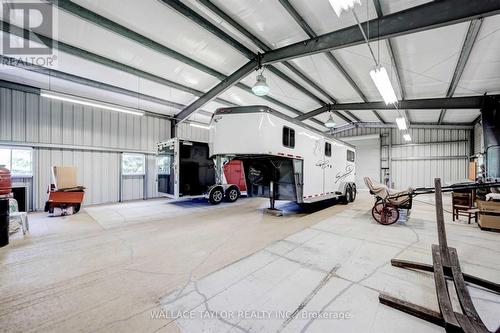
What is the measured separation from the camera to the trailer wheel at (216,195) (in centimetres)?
832

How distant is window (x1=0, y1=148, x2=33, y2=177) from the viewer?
679 cm

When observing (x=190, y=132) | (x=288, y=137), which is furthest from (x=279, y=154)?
(x=190, y=132)

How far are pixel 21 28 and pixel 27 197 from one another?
5.43 metres

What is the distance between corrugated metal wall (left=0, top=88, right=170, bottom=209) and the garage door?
1579 centimetres

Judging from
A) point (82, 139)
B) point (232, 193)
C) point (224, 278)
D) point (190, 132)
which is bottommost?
point (224, 278)

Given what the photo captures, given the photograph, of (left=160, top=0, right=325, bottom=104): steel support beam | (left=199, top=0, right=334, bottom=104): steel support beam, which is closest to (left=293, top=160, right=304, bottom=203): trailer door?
(left=199, top=0, right=334, bottom=104): steel support beam

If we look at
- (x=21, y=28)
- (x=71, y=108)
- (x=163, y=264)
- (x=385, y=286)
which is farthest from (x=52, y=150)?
(x=385, y=286)

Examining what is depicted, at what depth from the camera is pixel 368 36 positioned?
4.54 metres

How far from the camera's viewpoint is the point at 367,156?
56.9 feet

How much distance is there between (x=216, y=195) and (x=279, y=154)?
165 inches

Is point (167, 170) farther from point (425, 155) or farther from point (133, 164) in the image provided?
point (425, 155)

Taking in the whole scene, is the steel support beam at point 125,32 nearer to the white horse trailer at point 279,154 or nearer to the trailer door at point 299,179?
the white horse trailer at point 279,154

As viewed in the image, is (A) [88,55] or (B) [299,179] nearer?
(A) [88,55]

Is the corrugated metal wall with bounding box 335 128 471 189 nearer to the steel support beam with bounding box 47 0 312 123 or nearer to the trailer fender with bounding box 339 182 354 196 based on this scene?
the trailer fender with bounding box 339 182 354 196
